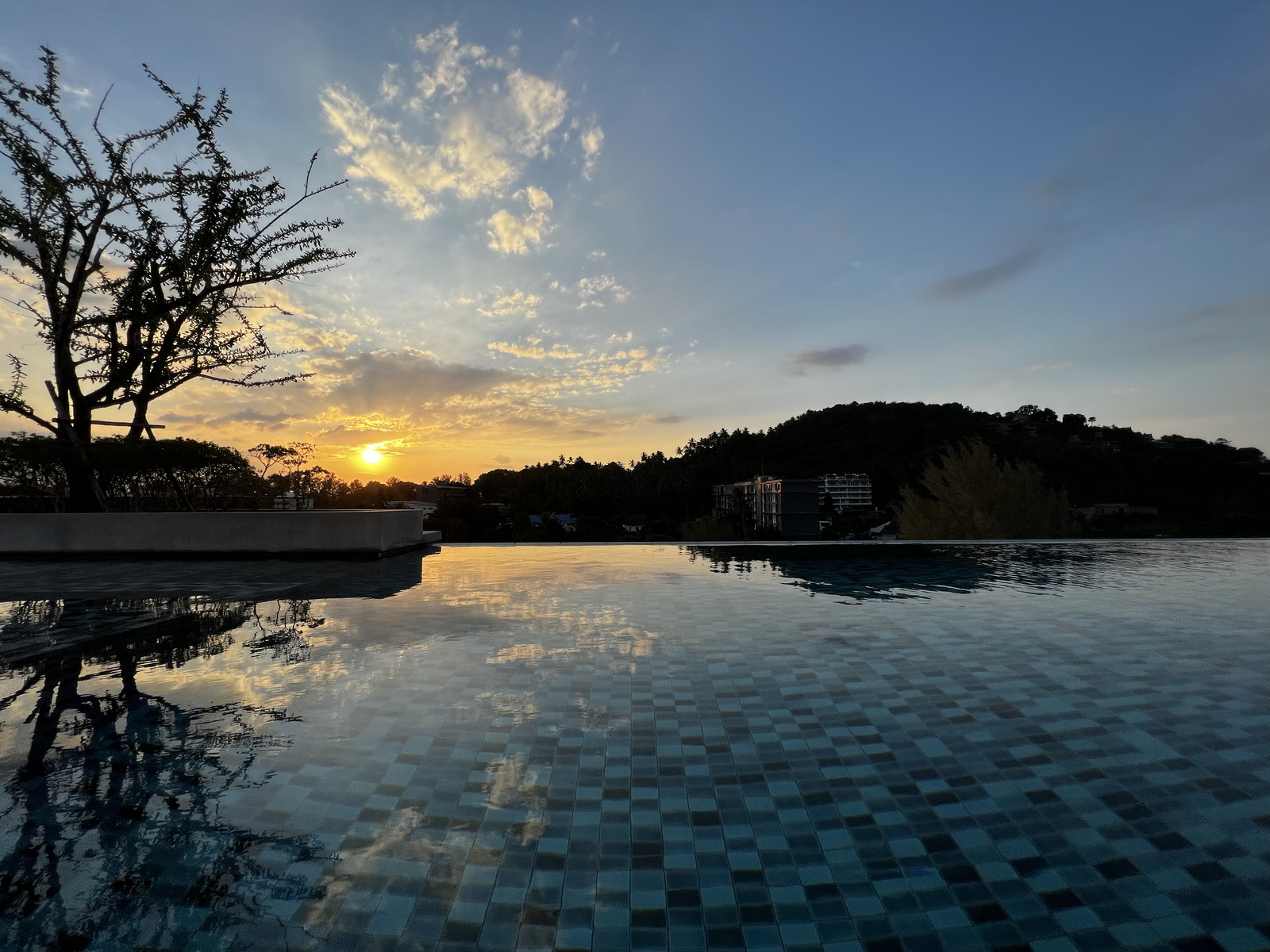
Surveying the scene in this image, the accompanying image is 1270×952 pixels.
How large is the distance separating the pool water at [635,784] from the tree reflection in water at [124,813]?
1 centimetres

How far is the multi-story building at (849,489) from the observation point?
52175mm

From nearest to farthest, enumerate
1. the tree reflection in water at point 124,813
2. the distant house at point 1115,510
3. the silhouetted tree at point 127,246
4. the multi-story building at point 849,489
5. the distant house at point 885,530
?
the tree reflection in water at point 124,813
the silhouetted tree at point 127,246
the distant house at point 1115,510
the distant house at point 885,530
the multi-story building at point 849,489

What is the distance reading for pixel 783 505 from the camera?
167ft

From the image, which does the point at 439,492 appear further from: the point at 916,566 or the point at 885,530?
the point at 885,530

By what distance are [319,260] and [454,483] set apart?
35067 mm

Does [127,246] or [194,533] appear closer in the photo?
[194,533]

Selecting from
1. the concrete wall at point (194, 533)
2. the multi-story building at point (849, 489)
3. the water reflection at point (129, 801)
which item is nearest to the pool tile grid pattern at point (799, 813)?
the water reflection at point (129, 801)

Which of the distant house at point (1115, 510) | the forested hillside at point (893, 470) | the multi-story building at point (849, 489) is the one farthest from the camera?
the multi-story building at point (849, 489)

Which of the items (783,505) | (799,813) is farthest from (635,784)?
(783,505)

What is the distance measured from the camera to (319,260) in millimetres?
9805

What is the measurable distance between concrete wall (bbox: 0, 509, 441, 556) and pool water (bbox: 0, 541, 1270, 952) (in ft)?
13.3

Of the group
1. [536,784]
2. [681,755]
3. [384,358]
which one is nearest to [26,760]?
[536,784]

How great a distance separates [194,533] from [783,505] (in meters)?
45.9

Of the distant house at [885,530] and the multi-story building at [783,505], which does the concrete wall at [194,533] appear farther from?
the distant house at [885,530]
